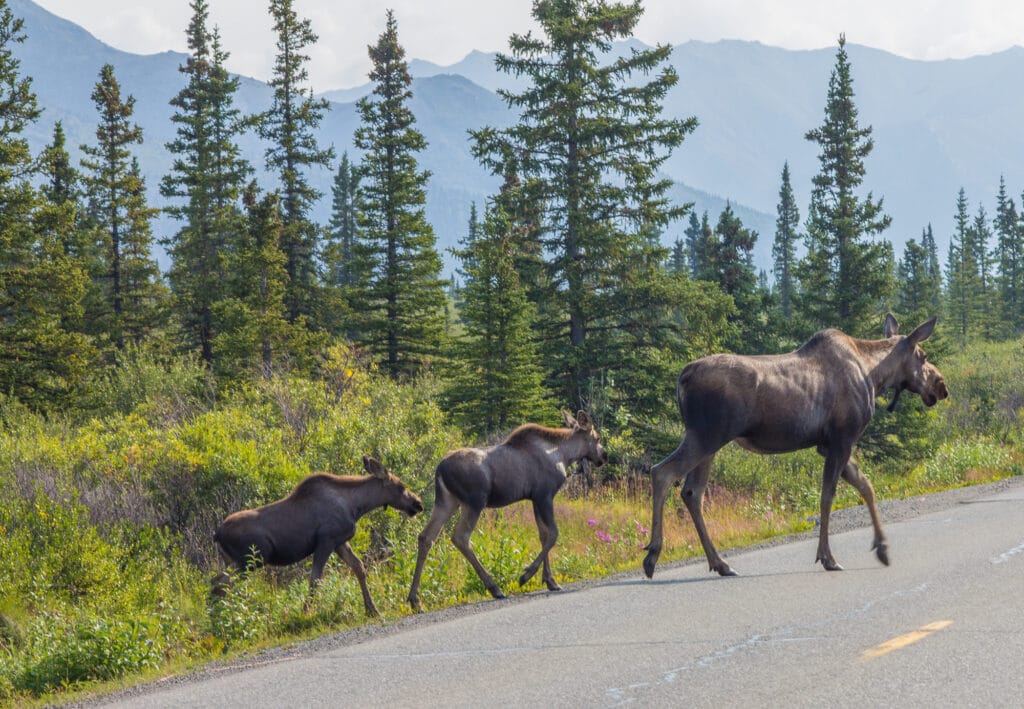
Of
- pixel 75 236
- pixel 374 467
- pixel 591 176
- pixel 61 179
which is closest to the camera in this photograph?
pixel 374 467

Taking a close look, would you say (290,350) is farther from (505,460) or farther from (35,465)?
(505,460)

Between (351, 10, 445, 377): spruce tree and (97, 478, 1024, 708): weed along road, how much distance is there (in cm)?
3012

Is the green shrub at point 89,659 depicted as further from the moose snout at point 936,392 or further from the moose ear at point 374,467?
the moose snout at point 936,392

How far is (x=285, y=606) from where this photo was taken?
9.20 metres

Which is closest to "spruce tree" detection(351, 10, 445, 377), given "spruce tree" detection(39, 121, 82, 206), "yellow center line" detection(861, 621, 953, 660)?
"spruce tree" detection(39, 121, 82, 206)

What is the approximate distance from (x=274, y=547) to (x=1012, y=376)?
4748cm

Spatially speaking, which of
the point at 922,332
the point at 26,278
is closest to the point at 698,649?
the point at 922,332

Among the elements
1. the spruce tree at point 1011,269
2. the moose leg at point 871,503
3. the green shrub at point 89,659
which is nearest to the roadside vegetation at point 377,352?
the green shrub at point 89,659

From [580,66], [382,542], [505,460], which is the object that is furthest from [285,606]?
[580,66]

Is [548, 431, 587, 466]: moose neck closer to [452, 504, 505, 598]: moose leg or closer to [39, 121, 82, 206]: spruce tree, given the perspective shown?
[452, 504, 505, 598]: moose leg

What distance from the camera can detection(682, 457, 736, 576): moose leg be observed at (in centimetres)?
956

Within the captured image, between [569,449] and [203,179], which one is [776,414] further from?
[203,179]

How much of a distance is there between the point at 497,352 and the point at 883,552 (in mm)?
14920

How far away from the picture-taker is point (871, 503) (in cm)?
977
